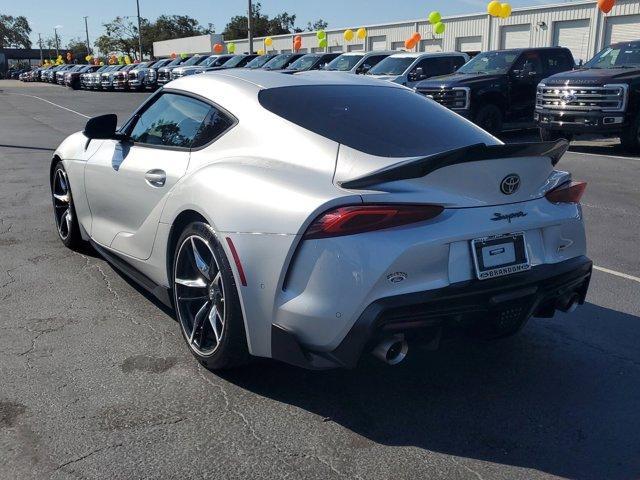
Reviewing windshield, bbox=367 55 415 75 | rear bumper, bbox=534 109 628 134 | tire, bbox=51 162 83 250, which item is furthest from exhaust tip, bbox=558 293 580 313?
windshield, bbox=367 55 415 75

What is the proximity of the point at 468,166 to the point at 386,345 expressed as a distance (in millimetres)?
891

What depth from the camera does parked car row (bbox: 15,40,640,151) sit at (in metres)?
12.0

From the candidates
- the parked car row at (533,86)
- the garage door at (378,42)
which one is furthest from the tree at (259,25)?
the parked car row at (533,86)

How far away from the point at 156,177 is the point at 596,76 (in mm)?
10282

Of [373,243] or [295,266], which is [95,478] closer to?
[295,266]

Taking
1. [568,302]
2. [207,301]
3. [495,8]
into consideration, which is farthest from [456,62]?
[207,301]

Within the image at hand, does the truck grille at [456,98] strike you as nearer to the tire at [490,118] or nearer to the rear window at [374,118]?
the tire at [490,118]

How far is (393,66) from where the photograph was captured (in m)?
18.3

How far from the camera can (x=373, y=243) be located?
292 centimetres

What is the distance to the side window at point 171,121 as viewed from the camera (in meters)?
4.10

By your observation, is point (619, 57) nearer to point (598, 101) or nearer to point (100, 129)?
point (598, 101)

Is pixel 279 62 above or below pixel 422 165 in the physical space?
below

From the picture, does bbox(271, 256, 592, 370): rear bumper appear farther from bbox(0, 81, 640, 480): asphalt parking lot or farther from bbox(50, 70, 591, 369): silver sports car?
bbox(0, 81, 640, 480): asphalt parking lot

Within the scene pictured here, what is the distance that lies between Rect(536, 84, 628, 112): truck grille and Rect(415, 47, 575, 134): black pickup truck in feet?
5.56
